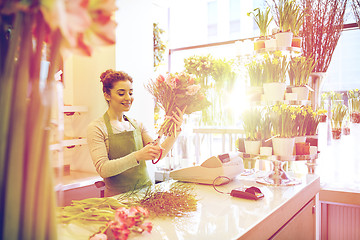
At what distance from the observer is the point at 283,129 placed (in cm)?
193

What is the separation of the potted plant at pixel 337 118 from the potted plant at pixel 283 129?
1322 millimetres

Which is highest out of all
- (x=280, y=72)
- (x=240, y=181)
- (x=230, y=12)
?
(x=230, y=12)

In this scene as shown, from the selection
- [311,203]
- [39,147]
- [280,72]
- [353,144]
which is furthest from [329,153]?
[39,147]

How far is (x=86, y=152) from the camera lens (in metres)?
3.34

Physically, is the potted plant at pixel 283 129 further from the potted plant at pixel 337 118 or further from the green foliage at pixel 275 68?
the potted plant at pixel 337 118

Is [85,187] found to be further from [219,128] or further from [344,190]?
[344,190]

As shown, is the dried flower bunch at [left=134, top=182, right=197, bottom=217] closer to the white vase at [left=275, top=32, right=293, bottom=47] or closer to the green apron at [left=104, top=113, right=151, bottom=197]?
the green apron at [left=104, top=113, right=151, bottom=197]

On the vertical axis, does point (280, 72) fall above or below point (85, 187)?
above

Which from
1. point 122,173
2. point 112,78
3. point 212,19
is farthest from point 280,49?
point 212,19

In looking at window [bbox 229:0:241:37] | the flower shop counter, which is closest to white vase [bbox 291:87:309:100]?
the flower shop counter

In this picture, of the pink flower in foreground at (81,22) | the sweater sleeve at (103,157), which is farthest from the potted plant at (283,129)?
the pink flower in foreground at (81,22)

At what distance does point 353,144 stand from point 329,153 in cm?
22

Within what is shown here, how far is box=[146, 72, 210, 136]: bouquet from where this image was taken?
169cm

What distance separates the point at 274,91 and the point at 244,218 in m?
0.99
